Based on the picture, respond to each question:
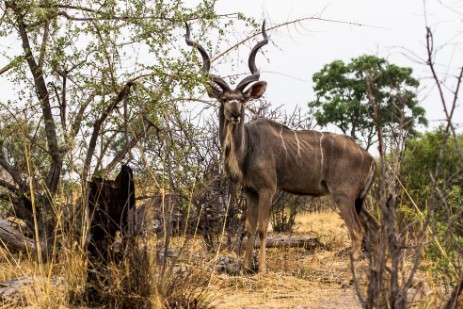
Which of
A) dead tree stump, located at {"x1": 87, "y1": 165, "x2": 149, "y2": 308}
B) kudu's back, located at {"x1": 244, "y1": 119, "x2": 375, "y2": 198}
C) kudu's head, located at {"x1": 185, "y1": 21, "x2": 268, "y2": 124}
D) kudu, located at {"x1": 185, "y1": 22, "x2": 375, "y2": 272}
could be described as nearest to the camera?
dead tree stump, located at {"x1": 87, "y1": 165, "x2": 149, "y2": 308}

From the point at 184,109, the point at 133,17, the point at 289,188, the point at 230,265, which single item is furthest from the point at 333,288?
the point at 133,17

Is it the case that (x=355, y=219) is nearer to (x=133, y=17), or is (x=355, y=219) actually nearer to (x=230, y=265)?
(x=230, y=265)

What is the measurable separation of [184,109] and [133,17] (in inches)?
33.1

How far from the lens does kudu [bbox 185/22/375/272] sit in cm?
615

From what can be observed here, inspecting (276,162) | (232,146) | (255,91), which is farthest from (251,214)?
(255,91)

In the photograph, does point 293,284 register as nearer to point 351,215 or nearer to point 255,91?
point 351,215

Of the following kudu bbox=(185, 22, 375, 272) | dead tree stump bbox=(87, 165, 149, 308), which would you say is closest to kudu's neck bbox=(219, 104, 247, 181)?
kudu bbox=(185, 22, 375, 272)

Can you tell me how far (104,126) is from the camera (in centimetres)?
560

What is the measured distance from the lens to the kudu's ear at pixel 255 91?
6.26m

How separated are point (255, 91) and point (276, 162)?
2.14 feet

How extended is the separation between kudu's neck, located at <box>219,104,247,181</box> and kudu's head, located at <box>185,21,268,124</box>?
0.10m

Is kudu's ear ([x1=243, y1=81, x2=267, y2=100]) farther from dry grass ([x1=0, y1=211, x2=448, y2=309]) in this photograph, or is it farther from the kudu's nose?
dry grass ([x1=0, y1=211, x2=448, y2=309])

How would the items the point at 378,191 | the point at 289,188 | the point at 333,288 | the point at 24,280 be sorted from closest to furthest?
the point at 378,191, the point at 24,280, the point at 333,288, the point at 289,188

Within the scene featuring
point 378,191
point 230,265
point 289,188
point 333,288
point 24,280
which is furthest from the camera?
point 289,188
